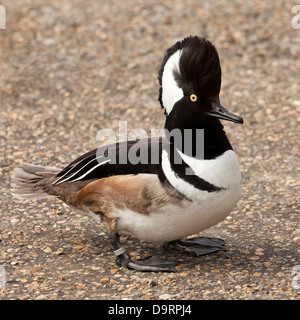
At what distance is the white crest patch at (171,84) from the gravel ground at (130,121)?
125 cm

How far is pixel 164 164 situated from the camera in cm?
467

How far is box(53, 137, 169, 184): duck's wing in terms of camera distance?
15.6ft

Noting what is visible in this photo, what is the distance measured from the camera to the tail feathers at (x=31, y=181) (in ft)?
17.7

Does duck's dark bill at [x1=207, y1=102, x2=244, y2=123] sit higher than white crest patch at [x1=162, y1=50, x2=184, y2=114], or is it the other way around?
white crest patch at [x1=162, y1=50, x2=184, y2=114]

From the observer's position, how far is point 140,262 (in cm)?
498

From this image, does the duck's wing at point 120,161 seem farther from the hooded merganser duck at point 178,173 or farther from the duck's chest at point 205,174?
the duck's chest at point 205,174

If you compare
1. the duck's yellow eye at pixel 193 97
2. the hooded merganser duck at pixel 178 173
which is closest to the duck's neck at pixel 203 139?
the hooded merganser duck at pixel 178 173

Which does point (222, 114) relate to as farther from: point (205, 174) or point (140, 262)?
point (140, 262)

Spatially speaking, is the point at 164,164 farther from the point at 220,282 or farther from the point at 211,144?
the point at 220,282

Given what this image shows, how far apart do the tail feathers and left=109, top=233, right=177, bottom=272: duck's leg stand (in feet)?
2.41

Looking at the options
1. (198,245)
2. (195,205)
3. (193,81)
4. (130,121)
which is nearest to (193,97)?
(193,81)

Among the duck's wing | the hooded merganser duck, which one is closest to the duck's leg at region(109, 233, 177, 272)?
the hooded merganser duck

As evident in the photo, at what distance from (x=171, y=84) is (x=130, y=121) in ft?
11.5

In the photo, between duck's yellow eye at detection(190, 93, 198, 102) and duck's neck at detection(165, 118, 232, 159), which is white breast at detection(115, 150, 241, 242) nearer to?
duck's neck at detection(165, 118, 232, 159)
